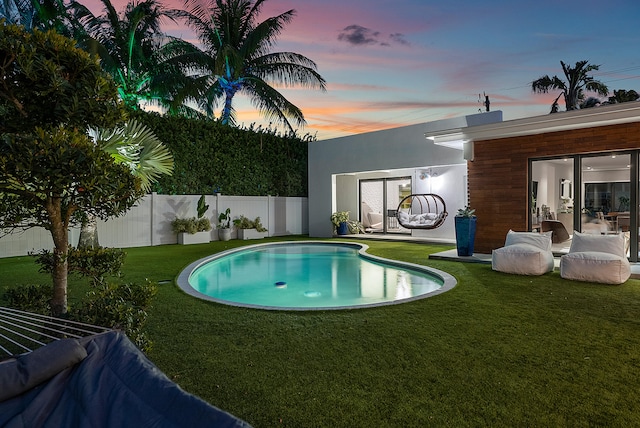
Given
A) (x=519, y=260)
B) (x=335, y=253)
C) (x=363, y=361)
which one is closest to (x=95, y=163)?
(x=363, y=361)

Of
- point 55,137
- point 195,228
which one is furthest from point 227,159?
point 55,137

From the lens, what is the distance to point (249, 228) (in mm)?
13953

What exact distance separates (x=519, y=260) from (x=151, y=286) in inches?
242

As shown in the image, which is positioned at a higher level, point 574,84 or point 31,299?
point 574,84

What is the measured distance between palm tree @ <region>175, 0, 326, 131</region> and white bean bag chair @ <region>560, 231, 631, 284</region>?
35.4 ft

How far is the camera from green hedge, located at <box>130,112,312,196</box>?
12406 millimetres

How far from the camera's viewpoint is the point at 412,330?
3.81 m

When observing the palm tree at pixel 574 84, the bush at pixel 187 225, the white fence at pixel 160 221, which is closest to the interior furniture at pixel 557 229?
the white fence at pixel 160 221

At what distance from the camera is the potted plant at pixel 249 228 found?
13683 millimetres

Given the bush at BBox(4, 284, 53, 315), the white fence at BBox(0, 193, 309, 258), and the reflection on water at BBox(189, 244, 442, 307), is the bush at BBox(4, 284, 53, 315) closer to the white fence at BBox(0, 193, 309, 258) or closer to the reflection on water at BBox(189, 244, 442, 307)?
the reflection on water at BBox(189, 244, 442, 307)

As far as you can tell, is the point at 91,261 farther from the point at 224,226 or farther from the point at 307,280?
the point at 224,226

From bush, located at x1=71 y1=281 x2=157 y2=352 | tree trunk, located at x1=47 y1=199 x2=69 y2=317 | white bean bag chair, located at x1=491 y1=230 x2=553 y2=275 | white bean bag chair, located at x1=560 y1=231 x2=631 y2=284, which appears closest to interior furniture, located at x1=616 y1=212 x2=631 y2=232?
white bean bag chair, located at x1=560 y1=231 x2=631 y2=284

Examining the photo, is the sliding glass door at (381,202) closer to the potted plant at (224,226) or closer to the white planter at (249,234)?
the white planter at (249,234)

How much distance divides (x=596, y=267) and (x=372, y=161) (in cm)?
858
